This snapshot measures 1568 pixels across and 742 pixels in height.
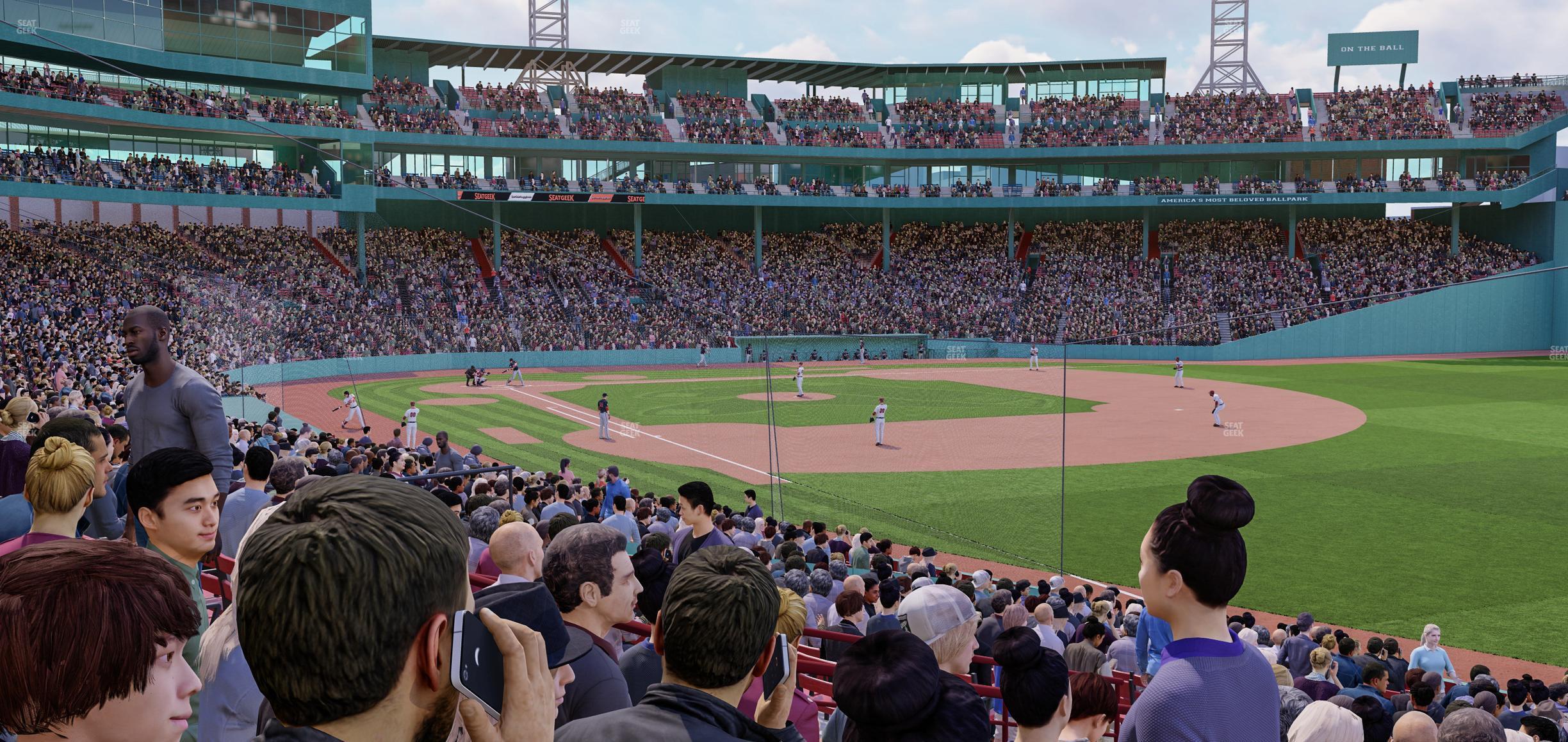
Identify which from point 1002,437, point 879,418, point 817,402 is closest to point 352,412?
point 817,402

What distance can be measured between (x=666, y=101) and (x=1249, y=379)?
40046 millimetres

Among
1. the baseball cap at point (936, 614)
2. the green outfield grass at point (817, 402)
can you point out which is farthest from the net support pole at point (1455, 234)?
the baseball cap at point (936, 614)

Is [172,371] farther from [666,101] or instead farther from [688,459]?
[666,101]

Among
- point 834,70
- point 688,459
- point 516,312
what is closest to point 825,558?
point 688,459

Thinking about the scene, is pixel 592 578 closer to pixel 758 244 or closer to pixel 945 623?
pixel 945 623

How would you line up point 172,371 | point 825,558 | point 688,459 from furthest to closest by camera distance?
1. point 688,459
2. point 825,558
3. point 172,371

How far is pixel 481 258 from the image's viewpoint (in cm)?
6341

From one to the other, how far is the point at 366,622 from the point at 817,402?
34117 mm

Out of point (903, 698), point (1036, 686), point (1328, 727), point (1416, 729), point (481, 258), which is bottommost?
point (1416, 729)

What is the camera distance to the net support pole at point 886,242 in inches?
2766

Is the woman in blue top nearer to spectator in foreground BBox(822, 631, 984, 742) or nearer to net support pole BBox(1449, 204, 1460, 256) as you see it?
spectator in foreground BBox(822, 631, 984, 742)

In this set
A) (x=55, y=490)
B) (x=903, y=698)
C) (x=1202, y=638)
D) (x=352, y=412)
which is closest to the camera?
(x=903, y=698)

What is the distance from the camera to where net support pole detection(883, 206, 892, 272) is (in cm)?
7025

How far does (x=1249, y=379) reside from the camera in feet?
158
